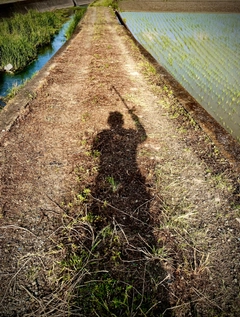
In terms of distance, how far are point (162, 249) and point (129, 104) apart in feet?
9.95

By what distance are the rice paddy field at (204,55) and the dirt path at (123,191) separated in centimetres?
119

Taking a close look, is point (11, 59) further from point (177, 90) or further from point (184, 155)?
point (184, 155)

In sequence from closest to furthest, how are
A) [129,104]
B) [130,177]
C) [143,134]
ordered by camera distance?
1. [130,177]
2. [143,134]
3. [129,104]

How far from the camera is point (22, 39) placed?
339 inches

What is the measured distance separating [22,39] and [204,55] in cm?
677

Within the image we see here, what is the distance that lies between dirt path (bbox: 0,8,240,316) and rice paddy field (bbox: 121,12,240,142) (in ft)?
3.90

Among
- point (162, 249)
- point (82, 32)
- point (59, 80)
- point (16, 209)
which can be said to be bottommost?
point (162, 249)

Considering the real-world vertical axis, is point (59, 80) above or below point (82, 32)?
below

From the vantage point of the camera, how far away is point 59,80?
5395 millimetres

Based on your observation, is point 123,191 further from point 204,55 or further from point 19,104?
point 204,55

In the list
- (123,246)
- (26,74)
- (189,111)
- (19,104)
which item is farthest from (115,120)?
(26,74)

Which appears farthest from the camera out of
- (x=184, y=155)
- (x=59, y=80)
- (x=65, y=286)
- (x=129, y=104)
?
(x=59, y=80)

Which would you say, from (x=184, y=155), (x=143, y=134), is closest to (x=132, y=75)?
(x=143, y=134)

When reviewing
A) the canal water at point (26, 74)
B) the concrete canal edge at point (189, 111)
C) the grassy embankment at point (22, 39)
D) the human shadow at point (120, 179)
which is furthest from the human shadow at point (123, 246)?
the grassy embankment at point (22, 39)
